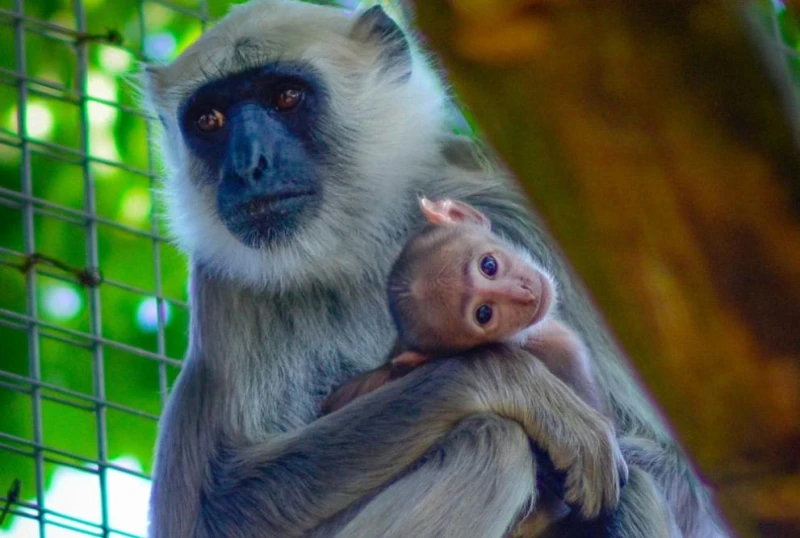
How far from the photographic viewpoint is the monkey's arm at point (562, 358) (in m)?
3.15

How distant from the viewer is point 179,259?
5969mm

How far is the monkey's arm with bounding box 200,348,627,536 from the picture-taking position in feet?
9.46

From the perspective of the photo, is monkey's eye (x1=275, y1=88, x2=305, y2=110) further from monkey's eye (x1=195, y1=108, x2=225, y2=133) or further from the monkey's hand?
the monkey's hand

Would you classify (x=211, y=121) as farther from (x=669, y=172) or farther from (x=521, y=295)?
(x=669, y=172)

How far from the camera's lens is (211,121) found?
3.59 meters

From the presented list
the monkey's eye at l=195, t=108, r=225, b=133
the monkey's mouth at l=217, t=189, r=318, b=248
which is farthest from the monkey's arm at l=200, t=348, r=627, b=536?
the monkey's eye at l=195, t=108, r=225, b=133

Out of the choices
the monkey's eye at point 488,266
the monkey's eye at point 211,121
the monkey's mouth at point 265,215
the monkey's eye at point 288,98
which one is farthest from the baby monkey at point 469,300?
the monkey's eye at point 211,121

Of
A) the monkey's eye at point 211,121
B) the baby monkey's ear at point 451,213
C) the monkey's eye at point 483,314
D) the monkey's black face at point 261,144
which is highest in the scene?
the monkey's eye at point 211,121

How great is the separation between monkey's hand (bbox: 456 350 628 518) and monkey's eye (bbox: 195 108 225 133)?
107 cm

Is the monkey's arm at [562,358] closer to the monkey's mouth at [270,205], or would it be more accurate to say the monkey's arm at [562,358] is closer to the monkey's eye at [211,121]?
the monkey's mouth at [270,205]

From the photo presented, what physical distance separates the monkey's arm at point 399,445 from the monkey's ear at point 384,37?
4.07ft

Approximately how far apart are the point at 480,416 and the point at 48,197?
3549 mm

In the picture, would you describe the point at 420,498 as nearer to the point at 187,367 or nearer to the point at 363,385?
the point at 363,385

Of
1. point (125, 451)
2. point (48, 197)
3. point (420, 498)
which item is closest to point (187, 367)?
point (420, 498)
